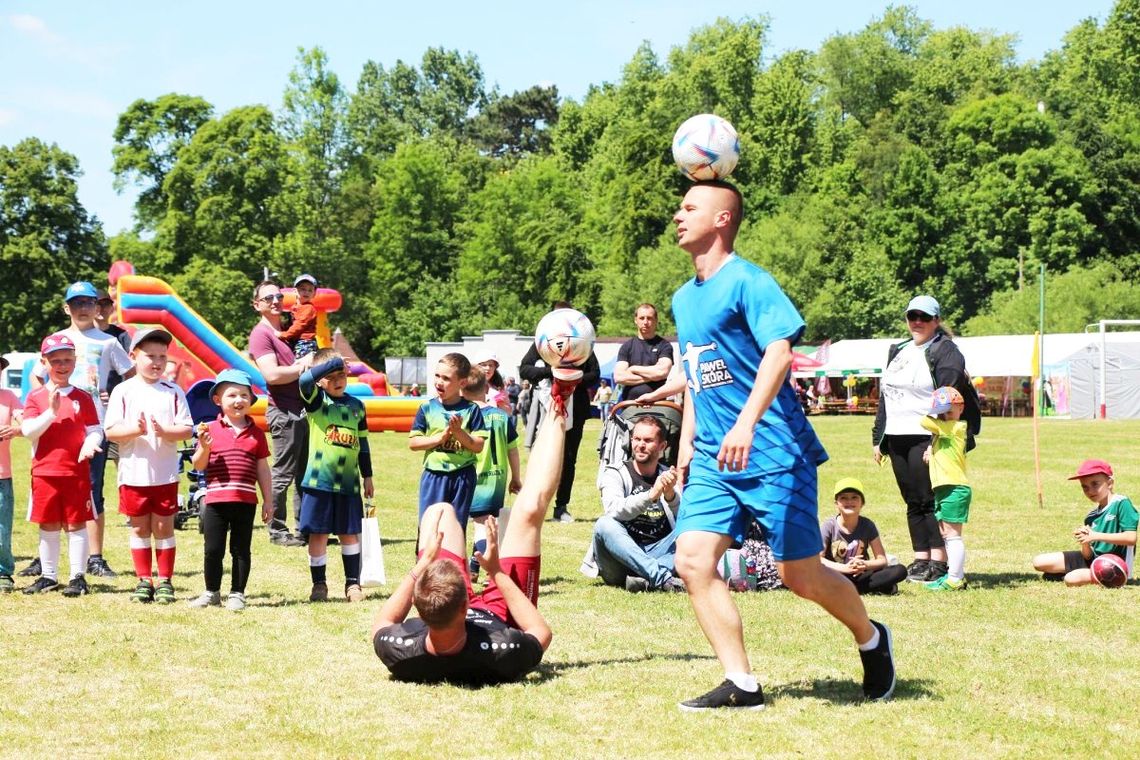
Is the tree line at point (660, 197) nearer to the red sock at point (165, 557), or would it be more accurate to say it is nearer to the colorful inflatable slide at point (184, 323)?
the colorful inflatable slide at point (184, 323)

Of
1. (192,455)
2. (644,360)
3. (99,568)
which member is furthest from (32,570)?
(644,360)

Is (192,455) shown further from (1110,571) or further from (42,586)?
(1110,571)

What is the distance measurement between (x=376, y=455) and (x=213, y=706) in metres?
20.3

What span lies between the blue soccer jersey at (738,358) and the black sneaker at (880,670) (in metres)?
0.88

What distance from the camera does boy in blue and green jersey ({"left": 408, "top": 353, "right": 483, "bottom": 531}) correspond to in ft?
28.8

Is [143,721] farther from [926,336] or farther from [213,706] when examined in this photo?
[926,336]

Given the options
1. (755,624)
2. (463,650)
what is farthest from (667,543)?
(463,650)

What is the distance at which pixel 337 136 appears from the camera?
78688 millimetres

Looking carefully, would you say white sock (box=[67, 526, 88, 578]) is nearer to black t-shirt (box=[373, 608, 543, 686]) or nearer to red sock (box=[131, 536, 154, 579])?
red sock (box=[131, 536, 154, 579])

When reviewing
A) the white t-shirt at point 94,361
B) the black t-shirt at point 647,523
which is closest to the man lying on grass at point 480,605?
the black t-shirt at point 647,523

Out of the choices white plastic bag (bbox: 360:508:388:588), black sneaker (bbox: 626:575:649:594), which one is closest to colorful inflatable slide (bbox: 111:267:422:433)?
black sneaker (bbox: 626:575:649:594)

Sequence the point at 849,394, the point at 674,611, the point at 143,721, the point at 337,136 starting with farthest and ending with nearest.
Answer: the point at 337,136
the point at 849,394
the point at 674,611
the point at 143,721

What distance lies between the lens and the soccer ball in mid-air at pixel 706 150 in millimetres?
6051

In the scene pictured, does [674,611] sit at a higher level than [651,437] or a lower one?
lower
